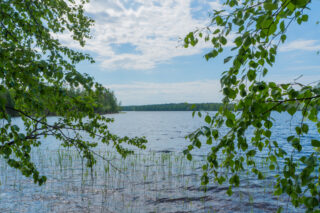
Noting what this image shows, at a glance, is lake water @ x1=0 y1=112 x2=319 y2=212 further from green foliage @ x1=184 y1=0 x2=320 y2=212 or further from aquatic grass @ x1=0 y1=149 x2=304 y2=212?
green foliage @ x1=184 y1=0 x2=320 y2=212

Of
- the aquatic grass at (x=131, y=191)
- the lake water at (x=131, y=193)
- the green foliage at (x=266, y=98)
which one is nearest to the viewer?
the green foliage at (x=266, y=98)

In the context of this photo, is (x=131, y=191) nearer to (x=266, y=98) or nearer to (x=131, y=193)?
(x=131, y=193)

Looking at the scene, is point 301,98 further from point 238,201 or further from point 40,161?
point 40,161

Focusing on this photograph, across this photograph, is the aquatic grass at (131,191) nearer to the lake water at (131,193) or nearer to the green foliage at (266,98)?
the lake water at (131,193)

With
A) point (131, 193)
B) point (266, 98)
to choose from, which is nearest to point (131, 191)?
point (131, 193)

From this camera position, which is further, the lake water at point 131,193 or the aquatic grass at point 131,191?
the aquatic grass at point 131,191

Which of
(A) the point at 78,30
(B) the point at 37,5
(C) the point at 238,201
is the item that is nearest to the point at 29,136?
(B) the point at 37,5

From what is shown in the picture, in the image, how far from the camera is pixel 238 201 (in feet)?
31.1

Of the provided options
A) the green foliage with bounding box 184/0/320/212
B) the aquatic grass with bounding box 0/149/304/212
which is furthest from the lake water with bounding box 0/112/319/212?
the green foliage with bounding box 184/0/320/212

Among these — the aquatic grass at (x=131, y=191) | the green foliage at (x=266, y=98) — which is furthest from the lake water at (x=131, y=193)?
the green foliage at (x=266, y=98)

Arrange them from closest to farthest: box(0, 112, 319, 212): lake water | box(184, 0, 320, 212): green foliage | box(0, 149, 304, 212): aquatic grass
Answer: box(184, 0, 320, 212): green foliage → box(0, 112, 319, 212): lake water → box(0, 149, 304, 212): aquatic grass

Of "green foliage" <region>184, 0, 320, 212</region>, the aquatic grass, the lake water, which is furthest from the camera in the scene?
the aquatic grass

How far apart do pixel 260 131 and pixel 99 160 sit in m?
15.8

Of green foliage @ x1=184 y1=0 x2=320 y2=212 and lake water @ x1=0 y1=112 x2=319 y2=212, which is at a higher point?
green foliage @ x1=184 y1=0 x2=320 y2=212
